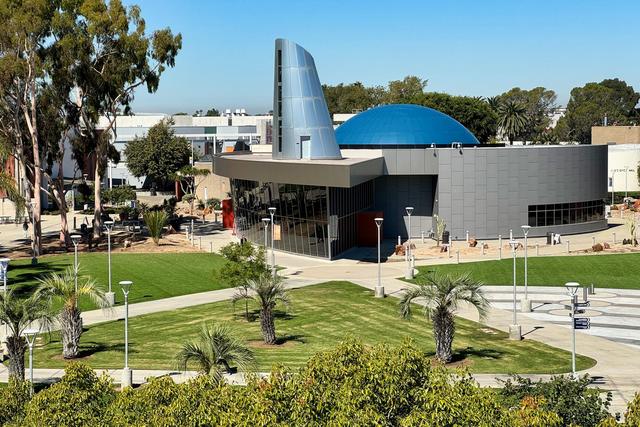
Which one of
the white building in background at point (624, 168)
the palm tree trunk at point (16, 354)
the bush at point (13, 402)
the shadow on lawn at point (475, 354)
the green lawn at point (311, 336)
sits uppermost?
the white building in background at point (624, 168)

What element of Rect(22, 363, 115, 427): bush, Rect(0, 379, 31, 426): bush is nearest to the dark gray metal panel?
Rect(22, 363, 115, 427): bush

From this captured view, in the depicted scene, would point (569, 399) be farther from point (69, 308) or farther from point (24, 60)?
point (24, 60)

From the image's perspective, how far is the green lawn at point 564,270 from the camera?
194 ft

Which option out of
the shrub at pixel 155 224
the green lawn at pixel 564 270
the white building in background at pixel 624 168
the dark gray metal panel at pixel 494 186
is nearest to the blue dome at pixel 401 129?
the dark gray metal panel at pixel 494 186

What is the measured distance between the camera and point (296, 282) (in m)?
59.4

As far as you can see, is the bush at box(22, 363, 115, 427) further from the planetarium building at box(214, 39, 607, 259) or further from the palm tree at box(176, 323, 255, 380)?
the planetarium building at box(214, 39, 607, 259)

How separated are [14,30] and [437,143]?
122 ft

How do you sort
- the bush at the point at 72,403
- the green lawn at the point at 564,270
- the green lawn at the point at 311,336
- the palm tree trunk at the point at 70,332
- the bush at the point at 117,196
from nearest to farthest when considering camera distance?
the bush at the point at 72,403, the green lawn at the point at 311,336, the palm tree trunk at the point at 70,332, the green lawn at the point at 564,270, the bush at the point at 117,196

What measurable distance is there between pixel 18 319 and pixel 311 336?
14021mm

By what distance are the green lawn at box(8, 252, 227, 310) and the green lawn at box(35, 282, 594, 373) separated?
531 cm

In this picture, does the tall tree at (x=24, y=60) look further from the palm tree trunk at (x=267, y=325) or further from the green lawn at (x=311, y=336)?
the palm tree trunk at (x=267, y=325)

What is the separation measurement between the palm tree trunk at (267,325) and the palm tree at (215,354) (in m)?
9.38

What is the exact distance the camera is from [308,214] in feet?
228

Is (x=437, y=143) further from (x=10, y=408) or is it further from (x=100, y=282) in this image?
(x=10, y=408)
